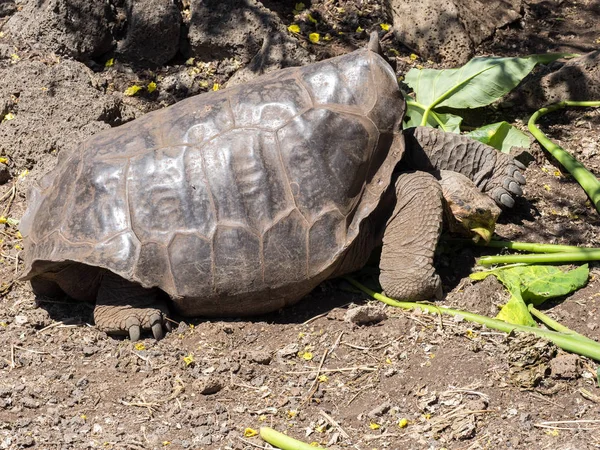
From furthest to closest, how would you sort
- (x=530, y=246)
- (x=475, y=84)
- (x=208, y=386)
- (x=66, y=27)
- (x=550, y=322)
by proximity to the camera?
(x=66, y=27)
(x=475, y=84)
(x=530, y=246)
(x=550, y=322)
(x=208, y=386)

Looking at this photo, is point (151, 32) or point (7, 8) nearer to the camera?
point (151, 32)

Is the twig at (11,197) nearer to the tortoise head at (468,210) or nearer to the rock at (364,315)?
the rock at (364,315)

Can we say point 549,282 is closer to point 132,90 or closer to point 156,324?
point 156,324

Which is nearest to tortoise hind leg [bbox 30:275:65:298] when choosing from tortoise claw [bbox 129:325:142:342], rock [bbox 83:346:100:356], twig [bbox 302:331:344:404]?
rock [bbox 83:346:100:356]

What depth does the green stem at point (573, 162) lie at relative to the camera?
5.88 m

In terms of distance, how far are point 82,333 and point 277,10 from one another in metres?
3.96

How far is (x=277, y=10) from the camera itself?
7930 millimetres

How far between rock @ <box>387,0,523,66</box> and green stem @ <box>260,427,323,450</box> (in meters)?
4.47

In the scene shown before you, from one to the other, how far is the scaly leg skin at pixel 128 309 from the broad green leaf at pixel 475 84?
8.89 feet

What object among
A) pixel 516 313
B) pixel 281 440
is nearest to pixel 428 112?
pixel 516 313

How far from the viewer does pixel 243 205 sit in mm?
4961

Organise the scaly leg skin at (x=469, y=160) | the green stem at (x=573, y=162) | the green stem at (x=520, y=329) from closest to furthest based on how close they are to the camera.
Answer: the green stem at (x=520, y=329), the scaly leg skin at (x=469, y=160), the green stem at (x=573, y=162)

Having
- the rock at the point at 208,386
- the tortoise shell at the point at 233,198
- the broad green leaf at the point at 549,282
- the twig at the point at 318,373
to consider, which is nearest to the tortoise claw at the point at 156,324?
the tortoise shell at the point at 233,198

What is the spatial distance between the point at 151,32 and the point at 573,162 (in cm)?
366
